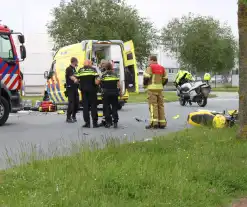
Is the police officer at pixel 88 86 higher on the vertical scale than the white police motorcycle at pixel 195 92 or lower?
higher

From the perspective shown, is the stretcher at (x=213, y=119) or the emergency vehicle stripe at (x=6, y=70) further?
the emergency vehicle stripe at (x=6, y=70)

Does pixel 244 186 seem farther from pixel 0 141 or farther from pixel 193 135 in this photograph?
pixel 0 141

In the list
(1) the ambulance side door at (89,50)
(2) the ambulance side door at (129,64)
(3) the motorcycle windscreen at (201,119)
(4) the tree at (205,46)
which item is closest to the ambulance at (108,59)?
(2) the ambulance side door at (129,64)

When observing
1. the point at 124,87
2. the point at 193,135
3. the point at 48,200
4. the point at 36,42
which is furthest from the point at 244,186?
the point at 36,42

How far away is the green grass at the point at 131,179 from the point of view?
14.5ft

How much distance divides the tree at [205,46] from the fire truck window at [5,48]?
116 ft

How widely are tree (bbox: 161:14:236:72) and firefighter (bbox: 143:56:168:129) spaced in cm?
3576

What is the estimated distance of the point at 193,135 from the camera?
858 cm

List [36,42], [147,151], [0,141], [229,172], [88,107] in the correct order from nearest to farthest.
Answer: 1. [229,172]
2. [147,151]
3. [0,141]
4. [88,107]
5. [36,42]

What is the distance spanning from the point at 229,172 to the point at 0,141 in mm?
5168

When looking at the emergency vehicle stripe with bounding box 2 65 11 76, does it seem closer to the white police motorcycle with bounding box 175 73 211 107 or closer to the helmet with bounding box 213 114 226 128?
the helmet with bounding box 213 114 226 128

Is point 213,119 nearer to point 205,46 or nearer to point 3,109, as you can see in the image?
point 3,109

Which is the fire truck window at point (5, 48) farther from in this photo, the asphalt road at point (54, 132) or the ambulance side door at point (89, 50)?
the ambulance side door at point (89, 50)

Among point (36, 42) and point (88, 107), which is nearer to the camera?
point (88, 107)
